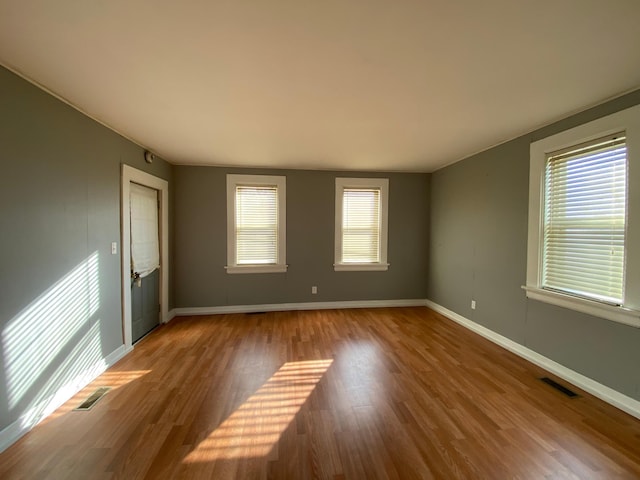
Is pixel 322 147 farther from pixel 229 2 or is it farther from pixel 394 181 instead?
pixel 229 2

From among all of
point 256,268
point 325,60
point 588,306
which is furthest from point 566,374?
point 256,268

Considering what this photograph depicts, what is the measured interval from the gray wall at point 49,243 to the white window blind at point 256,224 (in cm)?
186

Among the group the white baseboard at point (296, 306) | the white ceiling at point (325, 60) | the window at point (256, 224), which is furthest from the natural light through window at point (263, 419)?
the white ceiling at point (325, 60)

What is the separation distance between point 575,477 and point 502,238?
92.8 inches

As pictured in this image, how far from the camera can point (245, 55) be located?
62.9 inches

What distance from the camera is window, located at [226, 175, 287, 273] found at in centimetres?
435

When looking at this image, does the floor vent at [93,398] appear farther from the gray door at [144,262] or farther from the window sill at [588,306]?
the window sill at [588,306]

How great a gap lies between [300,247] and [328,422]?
2.95 meters

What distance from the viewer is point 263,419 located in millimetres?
1926

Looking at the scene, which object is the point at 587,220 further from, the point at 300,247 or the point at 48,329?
the point at 48,329

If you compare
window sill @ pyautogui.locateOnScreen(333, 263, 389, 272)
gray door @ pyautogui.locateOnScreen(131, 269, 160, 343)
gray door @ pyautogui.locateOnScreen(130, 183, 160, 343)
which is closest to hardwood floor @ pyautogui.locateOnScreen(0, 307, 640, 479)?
gray door @ pyautogui.locateOnScreen(131, 269, 160, 343)

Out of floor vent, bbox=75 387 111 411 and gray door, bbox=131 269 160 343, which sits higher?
gray door, bbox=131 269 160 343

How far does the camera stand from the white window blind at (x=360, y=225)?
15.4ft

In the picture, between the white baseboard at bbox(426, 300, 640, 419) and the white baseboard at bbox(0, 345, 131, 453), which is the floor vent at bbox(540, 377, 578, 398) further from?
the white baseboard at bbox(0, 345, 131, 453)
